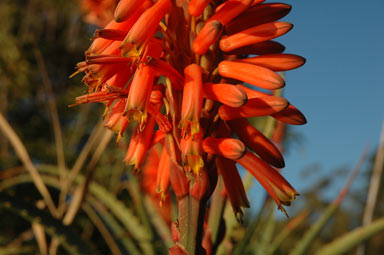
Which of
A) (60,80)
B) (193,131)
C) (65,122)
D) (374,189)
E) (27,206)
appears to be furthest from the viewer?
(65,122)

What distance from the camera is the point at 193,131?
0.39 metres

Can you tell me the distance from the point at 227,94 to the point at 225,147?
62 millimetres

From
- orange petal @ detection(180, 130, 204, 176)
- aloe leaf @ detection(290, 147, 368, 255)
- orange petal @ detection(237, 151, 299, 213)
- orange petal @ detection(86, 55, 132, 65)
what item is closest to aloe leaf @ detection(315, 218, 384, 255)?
aloe leaf @ detection(290, 147, 368, 255)

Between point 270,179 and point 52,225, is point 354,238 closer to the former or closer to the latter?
point 270,179

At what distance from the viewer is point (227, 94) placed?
1.28 ft

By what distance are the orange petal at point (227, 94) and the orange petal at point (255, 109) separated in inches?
1.0

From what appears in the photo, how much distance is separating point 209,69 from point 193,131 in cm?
10

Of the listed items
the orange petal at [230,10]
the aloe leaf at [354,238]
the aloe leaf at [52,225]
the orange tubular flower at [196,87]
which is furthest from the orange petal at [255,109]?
the aloe leaf at [354,238]

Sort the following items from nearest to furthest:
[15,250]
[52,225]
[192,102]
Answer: [192,102] < [52,225] < [15,250]

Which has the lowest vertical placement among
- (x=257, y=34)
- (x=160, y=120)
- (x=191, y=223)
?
(x=191, y=223)

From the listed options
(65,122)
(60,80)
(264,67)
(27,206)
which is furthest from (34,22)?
(264,67)

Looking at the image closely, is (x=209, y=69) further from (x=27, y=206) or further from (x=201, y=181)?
(x=27, y=206)

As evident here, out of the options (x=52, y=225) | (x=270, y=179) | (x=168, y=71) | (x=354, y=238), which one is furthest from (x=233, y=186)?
(x=354, y=238)

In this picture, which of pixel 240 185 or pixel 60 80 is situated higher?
pixel 240 185
